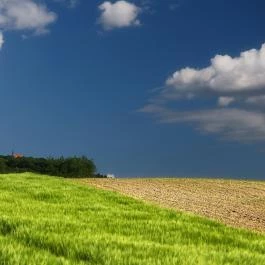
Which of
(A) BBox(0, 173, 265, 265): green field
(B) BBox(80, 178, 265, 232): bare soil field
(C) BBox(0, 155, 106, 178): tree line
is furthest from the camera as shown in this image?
(C) BBox(0, 155, 106, 178): tree line

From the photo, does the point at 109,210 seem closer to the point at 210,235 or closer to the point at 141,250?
the point at 210,235

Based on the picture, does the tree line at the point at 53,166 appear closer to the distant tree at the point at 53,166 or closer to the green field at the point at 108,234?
the distant tree at the point at 53,166

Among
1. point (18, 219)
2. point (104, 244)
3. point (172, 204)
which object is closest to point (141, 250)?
point (104, 244)

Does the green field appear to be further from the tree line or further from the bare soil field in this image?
the tree line

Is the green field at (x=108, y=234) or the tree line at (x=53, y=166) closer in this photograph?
the green field at (x=108, y=234)

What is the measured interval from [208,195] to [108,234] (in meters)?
13.6

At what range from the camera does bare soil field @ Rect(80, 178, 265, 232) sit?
19.0m

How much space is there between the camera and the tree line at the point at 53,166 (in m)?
36.2

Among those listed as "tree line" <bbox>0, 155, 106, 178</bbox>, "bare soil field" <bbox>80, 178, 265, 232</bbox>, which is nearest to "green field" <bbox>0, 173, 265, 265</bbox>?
"bare soil field" <bbox>80, 178, 265, 232</bbox>

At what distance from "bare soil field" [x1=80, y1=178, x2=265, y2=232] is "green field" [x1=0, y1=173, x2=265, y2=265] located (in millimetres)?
1695

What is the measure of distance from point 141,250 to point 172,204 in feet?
37.5

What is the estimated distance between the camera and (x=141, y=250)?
9.86 m

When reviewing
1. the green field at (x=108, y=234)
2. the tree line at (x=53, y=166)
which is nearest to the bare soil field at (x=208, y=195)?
the green field at (x=108, y=234)

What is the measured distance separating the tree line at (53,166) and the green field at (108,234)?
44.9 ft
